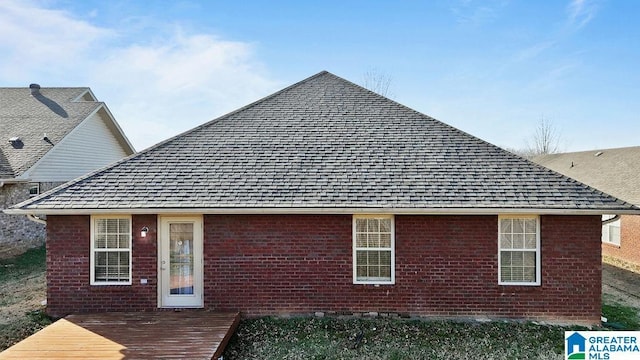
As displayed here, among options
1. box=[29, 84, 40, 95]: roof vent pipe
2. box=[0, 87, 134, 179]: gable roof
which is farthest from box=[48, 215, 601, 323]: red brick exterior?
box=[29, 84, 40, 95]: roof vent pipe

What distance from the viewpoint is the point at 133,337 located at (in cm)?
651

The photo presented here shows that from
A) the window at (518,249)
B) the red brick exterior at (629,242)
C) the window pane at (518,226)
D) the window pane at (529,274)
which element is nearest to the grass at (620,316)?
the window pane at (529,274)

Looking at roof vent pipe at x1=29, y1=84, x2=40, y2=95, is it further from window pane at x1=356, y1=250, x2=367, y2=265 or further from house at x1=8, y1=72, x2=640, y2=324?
window pane at x1=356, y1=250, x2=367, y2=265

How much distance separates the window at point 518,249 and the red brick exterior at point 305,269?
0.17 meters

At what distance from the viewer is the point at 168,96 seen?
51.6 feet

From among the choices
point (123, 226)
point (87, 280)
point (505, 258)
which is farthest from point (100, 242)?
point (505, 258)

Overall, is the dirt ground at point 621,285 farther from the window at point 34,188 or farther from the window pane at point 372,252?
the window at point 34,188

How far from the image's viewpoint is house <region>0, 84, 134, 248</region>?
1418 centimetres

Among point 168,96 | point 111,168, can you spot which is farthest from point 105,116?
point 111,168

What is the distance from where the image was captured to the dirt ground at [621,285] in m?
10.3

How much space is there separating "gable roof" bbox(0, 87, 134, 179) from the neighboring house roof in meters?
23.7

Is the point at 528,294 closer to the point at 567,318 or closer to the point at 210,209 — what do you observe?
the point at 567,318

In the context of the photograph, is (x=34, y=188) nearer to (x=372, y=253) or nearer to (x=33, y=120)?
(x=33, y=120)

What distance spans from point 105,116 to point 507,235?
1899cm
